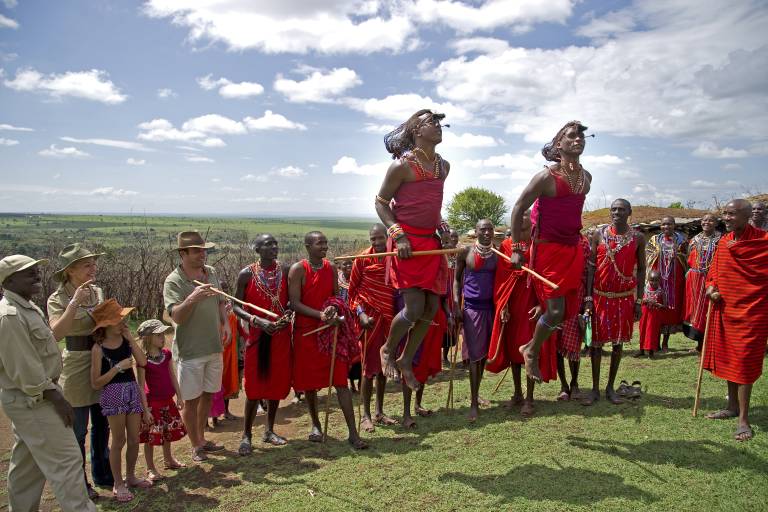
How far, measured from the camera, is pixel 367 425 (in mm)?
6324

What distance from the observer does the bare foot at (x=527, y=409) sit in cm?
629

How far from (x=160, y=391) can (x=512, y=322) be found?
4.17 meters

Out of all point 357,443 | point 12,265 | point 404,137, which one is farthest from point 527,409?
point 12,265

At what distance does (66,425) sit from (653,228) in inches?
529

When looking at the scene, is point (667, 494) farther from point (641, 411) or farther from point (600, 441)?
point (641, 411)

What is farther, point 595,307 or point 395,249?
point 595,307

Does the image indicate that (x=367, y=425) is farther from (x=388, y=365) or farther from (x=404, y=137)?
(x=404, y=137)

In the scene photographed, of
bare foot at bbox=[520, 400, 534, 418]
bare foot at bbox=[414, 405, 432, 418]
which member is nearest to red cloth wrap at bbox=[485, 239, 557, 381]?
bare foot at bbox=[520, 400, 534, 418]

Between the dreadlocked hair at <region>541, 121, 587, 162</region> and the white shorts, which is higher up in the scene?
the dreadlocked hair at <region>541, 121, 587, 162</region>

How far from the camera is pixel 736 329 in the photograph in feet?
17.9

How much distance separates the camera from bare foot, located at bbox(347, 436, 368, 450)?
5.62 metres

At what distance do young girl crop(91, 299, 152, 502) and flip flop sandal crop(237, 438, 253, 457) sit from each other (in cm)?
99

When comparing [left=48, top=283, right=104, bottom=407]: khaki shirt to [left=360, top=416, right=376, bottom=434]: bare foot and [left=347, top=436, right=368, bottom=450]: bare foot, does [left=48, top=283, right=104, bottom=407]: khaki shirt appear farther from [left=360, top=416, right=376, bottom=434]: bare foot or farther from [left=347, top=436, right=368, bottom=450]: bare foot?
[left=360, top=416, right=376, bottom=434]: bare foot

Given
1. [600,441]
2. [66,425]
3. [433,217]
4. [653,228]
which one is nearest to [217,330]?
[66,425]
